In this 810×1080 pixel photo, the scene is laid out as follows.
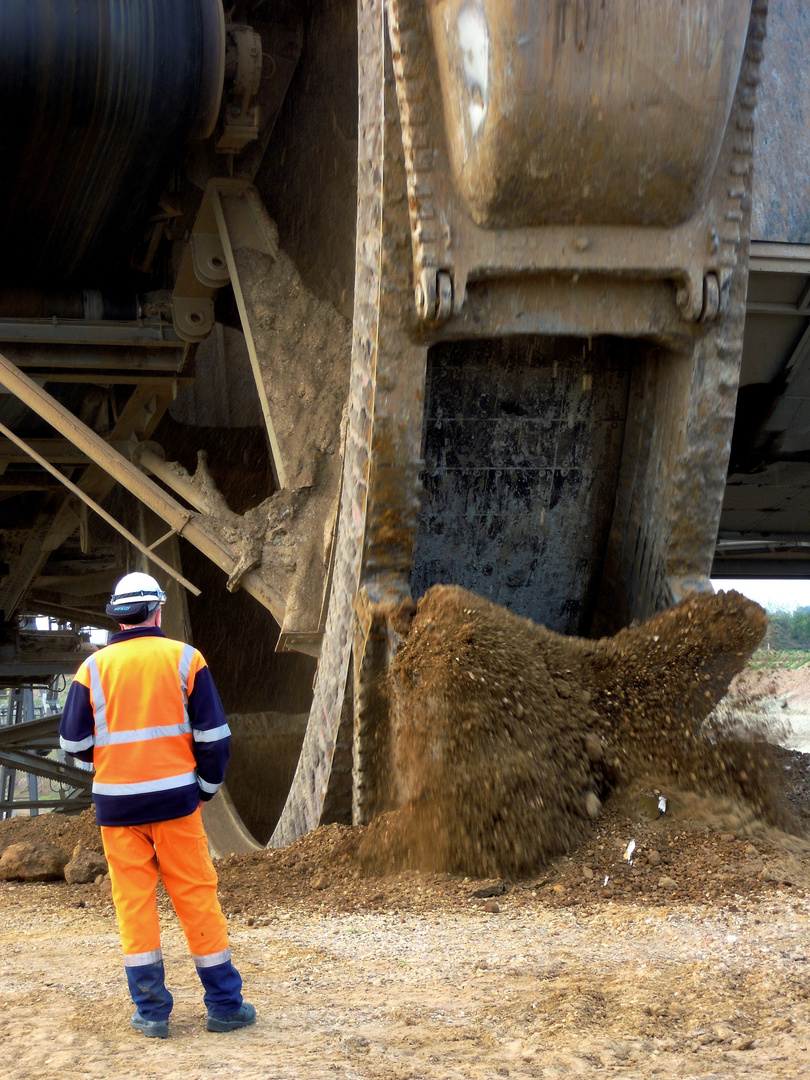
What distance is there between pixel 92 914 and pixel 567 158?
10.3 feet

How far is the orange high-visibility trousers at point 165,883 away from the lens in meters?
2.69

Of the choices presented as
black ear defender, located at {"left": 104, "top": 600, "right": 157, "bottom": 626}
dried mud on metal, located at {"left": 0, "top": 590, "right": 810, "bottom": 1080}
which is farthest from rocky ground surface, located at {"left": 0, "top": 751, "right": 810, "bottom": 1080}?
black ear defender, located at {"left": 104, "top": 600, "right": 157, "bottom": 626}

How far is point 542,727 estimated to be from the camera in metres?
3.68

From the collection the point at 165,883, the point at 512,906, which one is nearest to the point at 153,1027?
the point at 165,883

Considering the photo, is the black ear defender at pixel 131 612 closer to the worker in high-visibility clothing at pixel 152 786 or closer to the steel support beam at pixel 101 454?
the worker in high-visibility clothing at pixel 152 786

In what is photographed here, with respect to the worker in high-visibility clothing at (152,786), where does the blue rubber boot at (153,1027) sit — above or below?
below

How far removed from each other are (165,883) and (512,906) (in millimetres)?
1207

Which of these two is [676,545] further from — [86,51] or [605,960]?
[86,51]

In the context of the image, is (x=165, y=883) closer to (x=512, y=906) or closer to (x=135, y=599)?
(x=135, y=599)

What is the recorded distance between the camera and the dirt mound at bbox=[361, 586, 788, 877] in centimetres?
361

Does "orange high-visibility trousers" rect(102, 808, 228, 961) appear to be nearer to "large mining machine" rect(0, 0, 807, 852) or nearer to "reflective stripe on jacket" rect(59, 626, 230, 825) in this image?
"reflective stripe on jacket" rect(59, 626, 230, 825)

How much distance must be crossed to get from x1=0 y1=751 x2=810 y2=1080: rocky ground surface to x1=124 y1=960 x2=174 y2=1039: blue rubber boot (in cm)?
6

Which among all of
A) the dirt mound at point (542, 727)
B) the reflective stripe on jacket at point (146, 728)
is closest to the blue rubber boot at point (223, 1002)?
the reflective stripe on jacket at point (146, 728)

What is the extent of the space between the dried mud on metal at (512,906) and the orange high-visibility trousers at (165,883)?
0.21 metres
